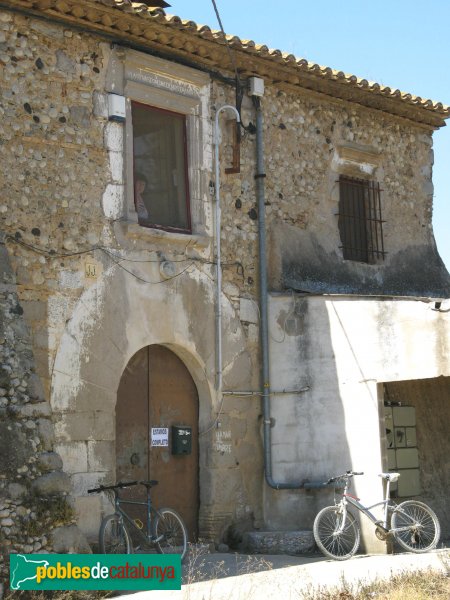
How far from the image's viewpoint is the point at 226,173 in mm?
12891

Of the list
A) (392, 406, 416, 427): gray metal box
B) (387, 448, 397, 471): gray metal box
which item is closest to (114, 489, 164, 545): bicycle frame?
(387, 448, 397, 471): gray metal box

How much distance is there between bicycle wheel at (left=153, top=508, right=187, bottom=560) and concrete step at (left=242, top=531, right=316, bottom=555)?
1357 mm

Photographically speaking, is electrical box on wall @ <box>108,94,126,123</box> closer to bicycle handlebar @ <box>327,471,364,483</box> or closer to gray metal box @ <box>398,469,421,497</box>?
bicycle handlebar @ <box>327,471,364,483</box>

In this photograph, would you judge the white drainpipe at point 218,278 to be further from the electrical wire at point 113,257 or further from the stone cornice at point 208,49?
the stone cornice at point 208,49

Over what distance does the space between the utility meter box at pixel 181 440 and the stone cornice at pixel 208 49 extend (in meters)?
4.18

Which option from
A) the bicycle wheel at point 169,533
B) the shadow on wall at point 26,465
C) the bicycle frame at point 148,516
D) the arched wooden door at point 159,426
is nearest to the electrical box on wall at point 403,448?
the arched wooden door at point 159,426

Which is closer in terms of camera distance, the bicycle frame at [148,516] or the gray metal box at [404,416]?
the bicycle frame at [148,516]

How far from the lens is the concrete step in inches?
472

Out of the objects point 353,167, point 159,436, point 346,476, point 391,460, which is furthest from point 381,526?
point 353,167

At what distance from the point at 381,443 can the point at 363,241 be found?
3531mm

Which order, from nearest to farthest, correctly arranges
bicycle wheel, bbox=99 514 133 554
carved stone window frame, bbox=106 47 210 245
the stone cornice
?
bicycle wheel, bbox=99 514 133 554 < the stone cornice < carved stone window frame, bbox=106 47 210 245

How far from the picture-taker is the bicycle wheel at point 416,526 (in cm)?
1182

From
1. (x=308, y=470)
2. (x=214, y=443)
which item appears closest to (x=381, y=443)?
(x=308, y=470)

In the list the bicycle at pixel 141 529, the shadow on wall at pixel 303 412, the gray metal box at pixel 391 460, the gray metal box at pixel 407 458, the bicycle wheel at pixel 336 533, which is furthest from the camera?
the gray metal box at pixel 407 458
